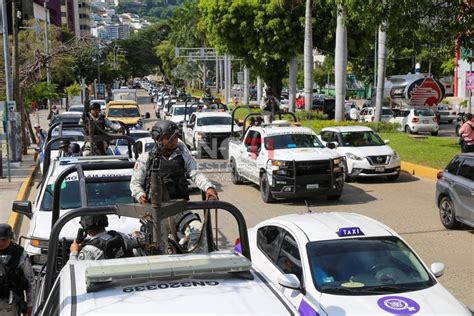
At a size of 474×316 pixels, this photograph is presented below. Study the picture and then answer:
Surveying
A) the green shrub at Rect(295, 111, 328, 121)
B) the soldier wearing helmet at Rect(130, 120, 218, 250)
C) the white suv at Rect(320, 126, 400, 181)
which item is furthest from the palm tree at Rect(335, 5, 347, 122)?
the soldier wearing helmet at Rect(130, 120, 218, 250)

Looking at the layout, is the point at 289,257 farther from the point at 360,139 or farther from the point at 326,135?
the point at 326,135

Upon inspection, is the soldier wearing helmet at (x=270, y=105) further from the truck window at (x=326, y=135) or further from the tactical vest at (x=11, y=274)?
the tactical vest at (x=11, y=274)

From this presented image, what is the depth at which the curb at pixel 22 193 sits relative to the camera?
45.1 ft

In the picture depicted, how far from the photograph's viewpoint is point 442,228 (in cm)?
1259

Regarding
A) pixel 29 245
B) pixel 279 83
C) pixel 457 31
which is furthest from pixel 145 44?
pixel 29 245

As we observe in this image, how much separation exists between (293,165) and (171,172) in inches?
371

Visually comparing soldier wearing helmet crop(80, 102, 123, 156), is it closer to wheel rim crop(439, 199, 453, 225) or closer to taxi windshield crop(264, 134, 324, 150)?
taxi windshield crop(264, 134, 324, 150)

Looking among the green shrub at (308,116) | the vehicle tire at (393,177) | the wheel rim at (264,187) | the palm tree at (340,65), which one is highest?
the palm tree at (340,65)

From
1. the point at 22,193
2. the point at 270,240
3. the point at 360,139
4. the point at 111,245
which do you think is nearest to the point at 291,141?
the point at 360,139

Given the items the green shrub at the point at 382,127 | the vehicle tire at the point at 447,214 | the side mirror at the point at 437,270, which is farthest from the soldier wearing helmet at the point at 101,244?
the green shrub at the point at 382,127

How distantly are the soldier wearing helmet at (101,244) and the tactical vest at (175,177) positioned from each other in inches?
27.2

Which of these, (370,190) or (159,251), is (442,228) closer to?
(370,190)

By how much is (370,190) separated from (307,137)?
2.25 m

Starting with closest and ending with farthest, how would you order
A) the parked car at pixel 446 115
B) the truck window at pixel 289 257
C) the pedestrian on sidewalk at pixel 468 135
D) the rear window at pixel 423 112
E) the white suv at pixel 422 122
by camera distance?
the truck window at pixel 289 257
the pedestrian on sidewalk at pixel 468 135
the white suv at pixel 422 122
the rear window at pixel 423 112
the parked car at pixel 446 115
